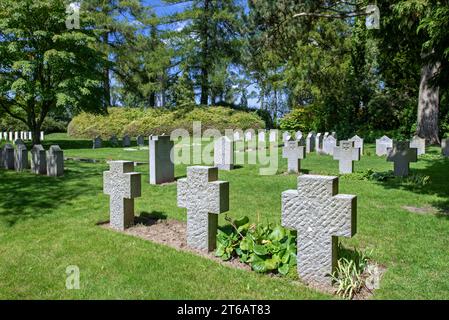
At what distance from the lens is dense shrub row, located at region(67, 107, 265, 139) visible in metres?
29.8

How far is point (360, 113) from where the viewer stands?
26203 mm

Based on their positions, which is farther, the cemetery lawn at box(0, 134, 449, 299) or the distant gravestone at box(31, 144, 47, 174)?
the distant gravestone at box(31, 144, 47, 174)

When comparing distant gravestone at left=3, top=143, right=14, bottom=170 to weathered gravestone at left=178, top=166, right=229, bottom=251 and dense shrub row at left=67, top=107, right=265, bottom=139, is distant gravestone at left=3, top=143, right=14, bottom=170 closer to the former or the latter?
weathered gravestone at left=178, top=166, right=229, bottom=251

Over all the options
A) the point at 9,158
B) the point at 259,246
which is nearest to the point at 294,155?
the point at 259,246

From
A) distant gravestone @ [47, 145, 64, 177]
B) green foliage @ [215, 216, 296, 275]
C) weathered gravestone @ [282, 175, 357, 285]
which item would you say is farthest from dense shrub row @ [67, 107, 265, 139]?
weathered gravestone @ [282, 175, 357, 285]

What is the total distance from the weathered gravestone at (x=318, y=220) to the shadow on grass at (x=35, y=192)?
172 inches

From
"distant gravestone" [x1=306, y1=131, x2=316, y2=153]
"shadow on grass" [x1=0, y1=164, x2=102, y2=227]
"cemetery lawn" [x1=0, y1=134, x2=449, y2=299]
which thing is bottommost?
"cemetery lawn" [x1=0, y1=134, x2=449, y2=299]

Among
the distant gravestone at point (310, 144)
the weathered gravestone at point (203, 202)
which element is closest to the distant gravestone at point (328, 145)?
the distant gravestone at point (310, 144)

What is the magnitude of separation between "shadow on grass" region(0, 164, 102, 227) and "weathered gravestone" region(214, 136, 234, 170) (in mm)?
3388

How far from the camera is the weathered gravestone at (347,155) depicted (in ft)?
36.4

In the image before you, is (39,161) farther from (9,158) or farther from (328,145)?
(328,145)

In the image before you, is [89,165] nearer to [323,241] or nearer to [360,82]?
[323,241]
